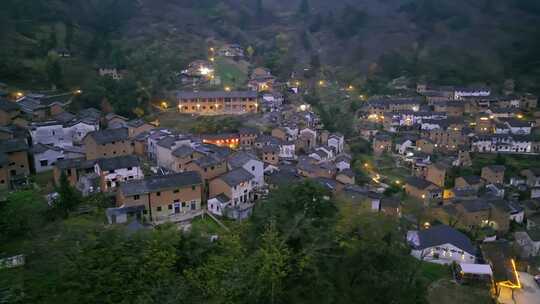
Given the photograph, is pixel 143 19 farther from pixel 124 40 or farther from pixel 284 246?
pixel 284 246

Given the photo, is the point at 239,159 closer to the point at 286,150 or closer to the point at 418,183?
the point at 286,150

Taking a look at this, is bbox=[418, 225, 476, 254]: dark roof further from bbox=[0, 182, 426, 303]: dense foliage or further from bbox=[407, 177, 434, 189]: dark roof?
bbox=[0, 182, 426, 303]: dense foliage

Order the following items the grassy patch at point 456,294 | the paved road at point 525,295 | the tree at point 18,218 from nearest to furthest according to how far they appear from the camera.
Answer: the tree at point 18,218 → the grassy patch at point 456,294 → the paved road at point 525,295

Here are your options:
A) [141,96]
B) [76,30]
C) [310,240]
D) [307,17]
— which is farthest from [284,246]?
[307,17]

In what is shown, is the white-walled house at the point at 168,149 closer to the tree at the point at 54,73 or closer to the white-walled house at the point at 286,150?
the white-walled house at the point at 286,150

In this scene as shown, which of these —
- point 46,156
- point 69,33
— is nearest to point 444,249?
point 46,156

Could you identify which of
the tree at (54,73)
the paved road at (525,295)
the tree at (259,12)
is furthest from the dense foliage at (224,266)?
the tree at (259,12)
